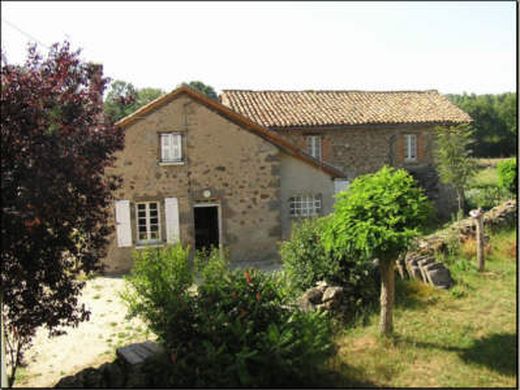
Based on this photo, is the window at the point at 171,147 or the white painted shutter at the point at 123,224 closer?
the white painted shutter at the point at 123,224

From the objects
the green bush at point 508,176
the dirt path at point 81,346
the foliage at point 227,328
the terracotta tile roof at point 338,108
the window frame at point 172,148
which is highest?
the terracotta tile roof at point 338,108

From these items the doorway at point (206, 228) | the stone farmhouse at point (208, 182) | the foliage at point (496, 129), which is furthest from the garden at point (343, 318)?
the foliage at point (496, 129)

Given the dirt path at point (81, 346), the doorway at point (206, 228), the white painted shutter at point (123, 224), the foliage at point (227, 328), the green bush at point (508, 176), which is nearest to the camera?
the foliage at point (227, 328)

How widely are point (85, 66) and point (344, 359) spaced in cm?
592

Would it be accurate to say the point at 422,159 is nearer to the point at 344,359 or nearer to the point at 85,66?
the point at 344,359

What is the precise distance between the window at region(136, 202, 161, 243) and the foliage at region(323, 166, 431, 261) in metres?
8.05

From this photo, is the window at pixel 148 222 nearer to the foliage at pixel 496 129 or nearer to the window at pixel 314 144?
the window at pixel 314 144

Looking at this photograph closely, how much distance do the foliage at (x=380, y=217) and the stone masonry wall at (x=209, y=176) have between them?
751 cm

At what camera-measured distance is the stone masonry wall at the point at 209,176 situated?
14961 mm

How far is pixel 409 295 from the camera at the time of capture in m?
10.1

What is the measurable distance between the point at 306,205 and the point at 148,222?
214 inches

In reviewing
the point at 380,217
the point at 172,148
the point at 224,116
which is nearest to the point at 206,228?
the point at 172,148

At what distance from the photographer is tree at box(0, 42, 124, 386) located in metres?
5.67

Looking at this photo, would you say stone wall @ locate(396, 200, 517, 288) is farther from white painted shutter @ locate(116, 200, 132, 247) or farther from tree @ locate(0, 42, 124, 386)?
white painted shutter @ locate(116, 200, 132, 247)
